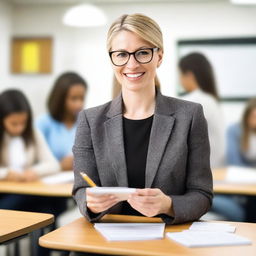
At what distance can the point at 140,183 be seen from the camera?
70.3 inches

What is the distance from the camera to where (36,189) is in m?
3.02

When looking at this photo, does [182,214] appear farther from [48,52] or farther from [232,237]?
[48,52]

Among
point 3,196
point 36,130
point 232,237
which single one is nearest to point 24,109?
point 36,130

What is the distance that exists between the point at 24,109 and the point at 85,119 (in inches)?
65.8

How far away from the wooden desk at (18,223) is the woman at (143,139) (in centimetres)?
16

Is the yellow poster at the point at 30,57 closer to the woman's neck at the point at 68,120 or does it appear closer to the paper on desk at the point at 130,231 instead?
the woman's neck at the point at 68,120

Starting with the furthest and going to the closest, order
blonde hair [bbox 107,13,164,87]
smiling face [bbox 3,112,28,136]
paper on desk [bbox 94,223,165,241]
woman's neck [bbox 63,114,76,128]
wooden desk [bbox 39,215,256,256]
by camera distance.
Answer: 1. woman's neck [bbox 63,114,76,128]
2. smiling face [bbox 3,112,28,136]
3. blonde hair [bbox 107,13,164,87]
4. paper on desk [bbox 94,223,165,241]
5. wooden desk [bbox 39,215,256,256]

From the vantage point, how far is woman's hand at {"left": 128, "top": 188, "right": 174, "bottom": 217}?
1485 mm

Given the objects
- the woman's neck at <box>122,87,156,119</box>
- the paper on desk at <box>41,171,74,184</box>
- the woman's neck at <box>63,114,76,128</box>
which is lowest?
the paper on desk at <box>41,171,74,184</box>

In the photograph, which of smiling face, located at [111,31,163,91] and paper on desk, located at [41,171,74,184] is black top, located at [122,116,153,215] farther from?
Result: paper on desk, located at [41,171,74,184]

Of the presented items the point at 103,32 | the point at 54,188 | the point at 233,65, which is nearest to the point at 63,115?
the point at 54,188

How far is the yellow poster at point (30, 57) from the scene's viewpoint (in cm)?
653

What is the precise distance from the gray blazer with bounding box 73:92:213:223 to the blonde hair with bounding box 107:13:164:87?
239 mm

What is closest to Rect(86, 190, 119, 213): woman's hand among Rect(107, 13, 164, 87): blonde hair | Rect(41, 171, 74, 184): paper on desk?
Rect(107, 13, 164, 87): blonde hair
